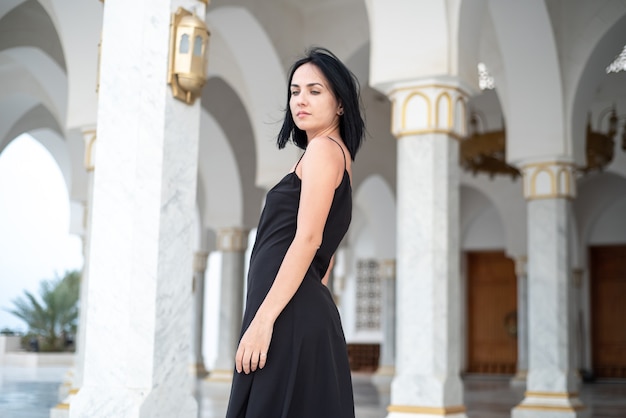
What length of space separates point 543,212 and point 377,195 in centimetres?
832

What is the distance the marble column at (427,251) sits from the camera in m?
7.00

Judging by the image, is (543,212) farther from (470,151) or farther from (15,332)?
(15,332)

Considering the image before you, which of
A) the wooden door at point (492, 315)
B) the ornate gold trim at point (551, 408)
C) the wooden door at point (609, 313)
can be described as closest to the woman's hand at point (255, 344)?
the ornate gold trim at point (551, 408)

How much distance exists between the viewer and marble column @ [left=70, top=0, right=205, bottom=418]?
427 centimetres

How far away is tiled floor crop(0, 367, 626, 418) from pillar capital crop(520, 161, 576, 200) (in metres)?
3.00

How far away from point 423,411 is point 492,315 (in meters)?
17.5

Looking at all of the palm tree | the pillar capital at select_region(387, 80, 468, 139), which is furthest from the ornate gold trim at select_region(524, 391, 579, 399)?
the palm tree

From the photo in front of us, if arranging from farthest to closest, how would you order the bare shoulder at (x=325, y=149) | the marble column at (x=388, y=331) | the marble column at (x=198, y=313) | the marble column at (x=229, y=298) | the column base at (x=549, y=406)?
the marble column at (x=198, y=313) → the marble column at (x=388, y=331) → the marble column at (x=229, y=298) → the column base at (x=549, y=406) → the bare shoulder at (x=325, y=149)

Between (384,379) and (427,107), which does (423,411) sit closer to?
(427,107)

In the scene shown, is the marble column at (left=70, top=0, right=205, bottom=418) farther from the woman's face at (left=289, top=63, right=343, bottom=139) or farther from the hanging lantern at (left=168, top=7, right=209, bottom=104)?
the woman's face at (left=289, top=63, right=343, bottom=139)

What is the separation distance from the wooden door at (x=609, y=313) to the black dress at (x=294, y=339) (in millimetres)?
21399

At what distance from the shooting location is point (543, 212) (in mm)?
10602

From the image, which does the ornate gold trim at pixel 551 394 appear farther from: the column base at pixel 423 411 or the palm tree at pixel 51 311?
the palm tree at pixel 51 311

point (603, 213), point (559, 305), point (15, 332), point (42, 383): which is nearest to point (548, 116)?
point (559, 305)
